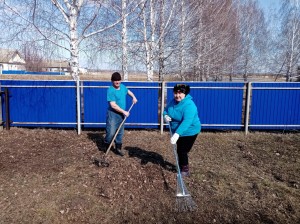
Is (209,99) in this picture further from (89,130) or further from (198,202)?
(198,202)

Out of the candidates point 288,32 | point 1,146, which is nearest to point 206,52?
point 1,146

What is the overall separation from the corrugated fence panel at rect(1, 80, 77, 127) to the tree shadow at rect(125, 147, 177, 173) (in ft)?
8.42

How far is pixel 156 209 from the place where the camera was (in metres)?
3.50

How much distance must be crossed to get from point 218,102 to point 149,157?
3179mm

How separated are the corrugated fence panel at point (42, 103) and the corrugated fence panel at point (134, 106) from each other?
17.1 inches

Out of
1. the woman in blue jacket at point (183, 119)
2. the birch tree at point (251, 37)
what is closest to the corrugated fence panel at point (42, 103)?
the woman in blue jacket at point (183, 119)

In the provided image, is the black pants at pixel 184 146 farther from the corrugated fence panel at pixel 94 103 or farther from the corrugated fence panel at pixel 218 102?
the corrugated fence panel at pixel 94 103

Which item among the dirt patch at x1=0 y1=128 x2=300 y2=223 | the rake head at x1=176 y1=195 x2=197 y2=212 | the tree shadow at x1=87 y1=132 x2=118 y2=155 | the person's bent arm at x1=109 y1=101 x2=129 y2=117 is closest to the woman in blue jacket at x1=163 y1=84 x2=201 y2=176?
the dirt patch at x1=0 y1=128 x2=300 y2=223

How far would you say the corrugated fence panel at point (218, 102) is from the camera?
7602mm

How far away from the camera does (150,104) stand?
7730 millimetres

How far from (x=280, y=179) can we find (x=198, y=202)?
184cm

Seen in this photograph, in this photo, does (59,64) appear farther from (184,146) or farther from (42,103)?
(184,146)

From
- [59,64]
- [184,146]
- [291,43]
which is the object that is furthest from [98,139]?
[291,43]

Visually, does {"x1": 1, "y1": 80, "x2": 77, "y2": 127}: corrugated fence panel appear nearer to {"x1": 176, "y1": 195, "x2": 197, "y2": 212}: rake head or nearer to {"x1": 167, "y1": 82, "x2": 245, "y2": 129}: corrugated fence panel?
{"x1": 167, "y1": 82, "x2": 245, "y2": 129}: corrugated fence panel
